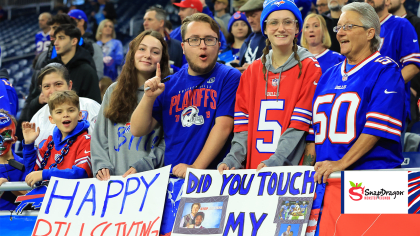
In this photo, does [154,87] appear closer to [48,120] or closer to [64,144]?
[64,144]

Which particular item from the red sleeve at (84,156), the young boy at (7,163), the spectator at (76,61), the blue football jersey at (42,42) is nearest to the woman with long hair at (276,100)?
the red sleeve at (84,156)

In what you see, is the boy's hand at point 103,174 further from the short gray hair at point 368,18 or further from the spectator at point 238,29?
the spectator at point 238,29

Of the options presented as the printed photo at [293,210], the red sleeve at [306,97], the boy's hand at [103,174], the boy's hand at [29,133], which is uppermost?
the red sleeve at [306,97]

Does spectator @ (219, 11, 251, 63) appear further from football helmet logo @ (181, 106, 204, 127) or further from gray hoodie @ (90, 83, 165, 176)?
football helmet logo @ (181, 106, 204, 127)

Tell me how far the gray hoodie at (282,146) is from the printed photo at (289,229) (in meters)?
0.40

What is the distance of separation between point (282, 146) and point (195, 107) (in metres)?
0.71

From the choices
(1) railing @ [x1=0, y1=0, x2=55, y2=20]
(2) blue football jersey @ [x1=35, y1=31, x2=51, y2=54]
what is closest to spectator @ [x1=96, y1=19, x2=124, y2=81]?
(2) blue football jersey @ [x1=35, y1=31, x2=51, y2=54]

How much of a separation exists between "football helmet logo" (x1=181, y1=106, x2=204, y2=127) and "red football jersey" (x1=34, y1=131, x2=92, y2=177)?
886 millimetres

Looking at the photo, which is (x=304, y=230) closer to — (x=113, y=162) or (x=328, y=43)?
(x=113, y=162)

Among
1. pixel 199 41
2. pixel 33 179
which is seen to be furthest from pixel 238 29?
pixel 33 179

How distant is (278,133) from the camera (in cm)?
308

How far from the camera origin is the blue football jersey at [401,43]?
14.1ft

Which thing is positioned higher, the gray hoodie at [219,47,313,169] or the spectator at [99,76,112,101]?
the spectator at [99,76,112,101]

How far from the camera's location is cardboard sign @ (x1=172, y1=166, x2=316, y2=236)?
8.92 feet
